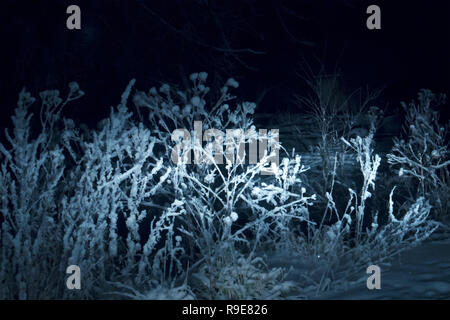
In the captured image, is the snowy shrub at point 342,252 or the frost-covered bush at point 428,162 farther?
the frost-covered bush at point 428,162

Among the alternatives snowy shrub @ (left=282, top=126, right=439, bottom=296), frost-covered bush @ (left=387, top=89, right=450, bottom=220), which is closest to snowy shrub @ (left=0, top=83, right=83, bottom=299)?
snowy shrub @ (left=282, top=126, right=439, bottom=296)

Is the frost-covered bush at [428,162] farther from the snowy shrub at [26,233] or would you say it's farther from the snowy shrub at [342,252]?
the snowy shrub at [26,233]

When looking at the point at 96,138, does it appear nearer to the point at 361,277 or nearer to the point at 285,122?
the point at 361,277

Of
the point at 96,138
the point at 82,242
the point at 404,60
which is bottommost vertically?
the point at 82,242

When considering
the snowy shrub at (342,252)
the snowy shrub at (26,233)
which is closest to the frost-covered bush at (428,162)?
the snowy shrub at (342,252)

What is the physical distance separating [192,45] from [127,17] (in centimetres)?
92

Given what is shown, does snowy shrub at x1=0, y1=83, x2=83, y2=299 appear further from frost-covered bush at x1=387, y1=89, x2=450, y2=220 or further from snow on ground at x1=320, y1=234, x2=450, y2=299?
frost-covered bush at x1=387, y1=89, x2=450, y2=220

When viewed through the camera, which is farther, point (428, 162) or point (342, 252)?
point (428, 162)

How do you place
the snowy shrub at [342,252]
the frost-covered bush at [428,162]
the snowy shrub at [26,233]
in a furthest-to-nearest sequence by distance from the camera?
the frost-covered bush at [428,162], the snowy shrub at [342,252], the snowy shrub at [26,233]

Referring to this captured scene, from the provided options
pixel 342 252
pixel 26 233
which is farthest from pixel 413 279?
pixel 26 233

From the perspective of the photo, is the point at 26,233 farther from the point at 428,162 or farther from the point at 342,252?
the point at 428,162

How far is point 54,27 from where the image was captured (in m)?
5.27
